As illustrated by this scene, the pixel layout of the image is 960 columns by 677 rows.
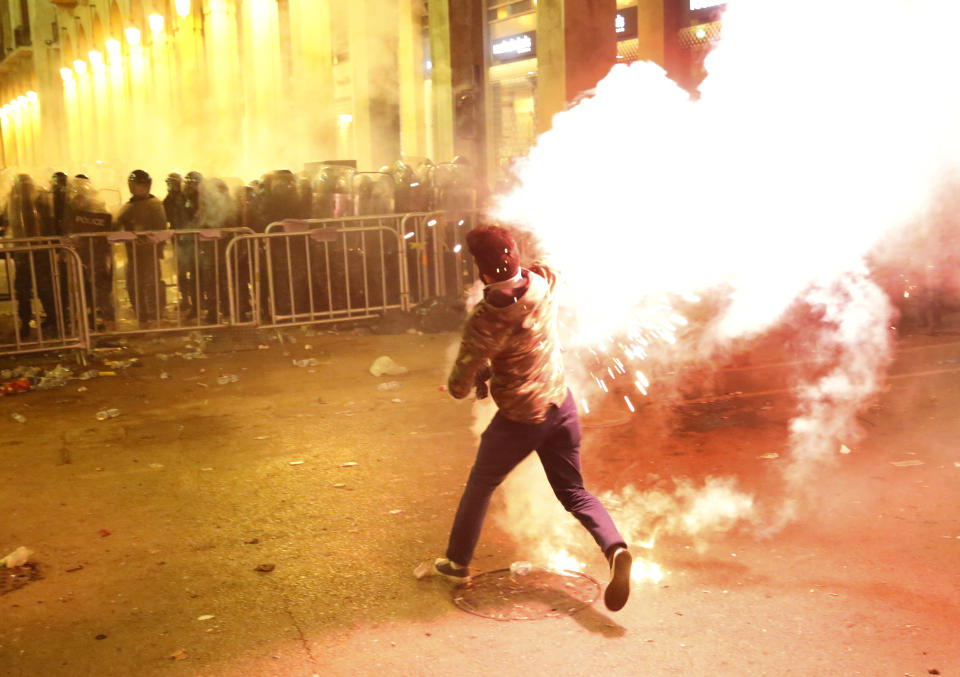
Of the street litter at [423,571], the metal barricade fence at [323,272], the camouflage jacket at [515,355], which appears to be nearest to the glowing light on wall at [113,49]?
the metal barricade fence at [323,272]

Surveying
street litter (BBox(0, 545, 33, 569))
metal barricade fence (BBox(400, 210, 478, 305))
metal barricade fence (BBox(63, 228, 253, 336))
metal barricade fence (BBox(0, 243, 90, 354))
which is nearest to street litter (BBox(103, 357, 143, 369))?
metal barricade fence (BBox(0, 243, 90, 354))

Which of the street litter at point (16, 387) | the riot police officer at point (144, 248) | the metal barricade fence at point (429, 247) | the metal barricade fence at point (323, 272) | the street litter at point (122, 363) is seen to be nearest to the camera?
the street litter at point (16, 387)

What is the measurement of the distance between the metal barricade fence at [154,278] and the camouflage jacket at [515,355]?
759cm

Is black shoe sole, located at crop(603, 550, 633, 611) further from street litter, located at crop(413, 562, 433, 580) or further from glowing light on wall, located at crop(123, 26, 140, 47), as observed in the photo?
glowing light on wall, located at crop(123, 26, 140, 47)

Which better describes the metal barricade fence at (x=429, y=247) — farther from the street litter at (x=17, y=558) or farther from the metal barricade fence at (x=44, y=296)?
the street litter at (x=17, y=558)

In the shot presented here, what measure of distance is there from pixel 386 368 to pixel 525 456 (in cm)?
522

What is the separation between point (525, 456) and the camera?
4523mm

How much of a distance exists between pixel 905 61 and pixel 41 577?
290 inches

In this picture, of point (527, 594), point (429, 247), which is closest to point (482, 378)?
point (527, 594)

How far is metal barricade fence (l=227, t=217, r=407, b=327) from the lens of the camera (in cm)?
1168

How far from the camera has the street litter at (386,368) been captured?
9.58 metres

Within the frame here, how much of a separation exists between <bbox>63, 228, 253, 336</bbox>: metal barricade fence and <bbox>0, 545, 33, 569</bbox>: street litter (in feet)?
20.4

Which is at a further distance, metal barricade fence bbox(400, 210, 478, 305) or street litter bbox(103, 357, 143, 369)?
metal barricade fence bbox(400, 210, 478, 305)

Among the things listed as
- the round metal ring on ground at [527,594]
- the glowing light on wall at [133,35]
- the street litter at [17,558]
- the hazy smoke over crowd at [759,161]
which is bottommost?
the round metal ring on ground at [527,594]
